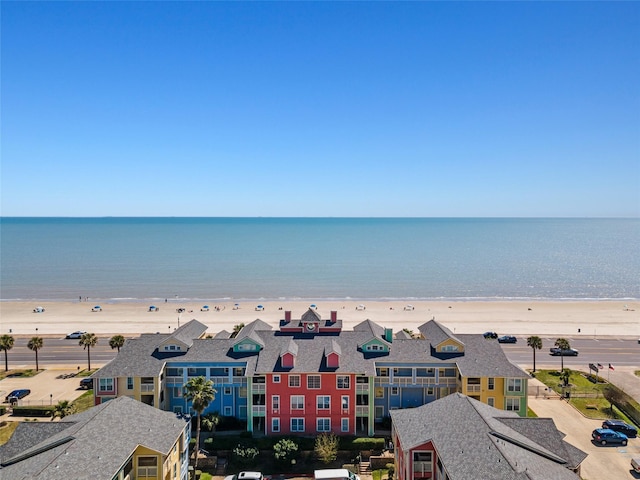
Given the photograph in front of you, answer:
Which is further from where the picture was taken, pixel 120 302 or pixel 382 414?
pixel 120 302

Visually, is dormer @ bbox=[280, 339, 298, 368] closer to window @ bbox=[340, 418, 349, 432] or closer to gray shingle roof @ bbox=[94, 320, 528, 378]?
gray shingle roof @ bbox=[94, 320, 528, 378]

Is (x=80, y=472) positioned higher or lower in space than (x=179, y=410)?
higher

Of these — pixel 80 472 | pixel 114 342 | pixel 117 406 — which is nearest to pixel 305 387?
pixel 117 406

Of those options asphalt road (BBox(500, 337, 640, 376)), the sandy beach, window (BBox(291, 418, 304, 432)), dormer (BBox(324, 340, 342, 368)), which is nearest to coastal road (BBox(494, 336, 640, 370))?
asphalt road (BBox(500, 337, 640, 376))

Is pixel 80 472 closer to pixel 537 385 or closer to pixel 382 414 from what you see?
pixel 382 414

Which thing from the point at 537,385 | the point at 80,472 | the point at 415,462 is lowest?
the point at 537,385

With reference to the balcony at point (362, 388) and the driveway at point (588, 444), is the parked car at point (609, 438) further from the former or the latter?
the balcony at point (362, 388)
